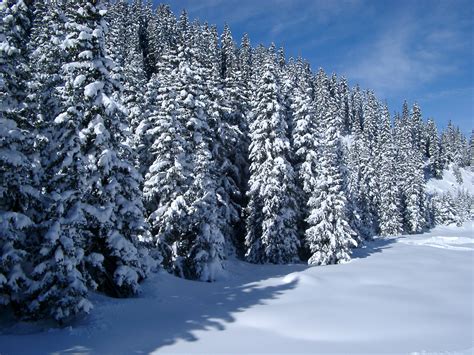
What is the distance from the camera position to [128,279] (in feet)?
51.7

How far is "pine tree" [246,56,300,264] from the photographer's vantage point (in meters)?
30.1

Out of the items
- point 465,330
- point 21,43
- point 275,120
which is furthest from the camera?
point 275,120

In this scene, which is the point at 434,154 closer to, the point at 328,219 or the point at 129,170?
the point at 328,219

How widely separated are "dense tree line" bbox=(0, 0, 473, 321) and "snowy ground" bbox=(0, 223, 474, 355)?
1165 mm

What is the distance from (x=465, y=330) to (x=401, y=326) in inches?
77.2

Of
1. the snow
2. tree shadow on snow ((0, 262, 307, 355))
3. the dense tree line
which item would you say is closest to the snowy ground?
tree shadow on snow ((0, 262, 307, 355))

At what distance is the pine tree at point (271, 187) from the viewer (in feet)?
98.7

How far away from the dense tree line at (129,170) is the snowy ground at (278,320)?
45.9 inches

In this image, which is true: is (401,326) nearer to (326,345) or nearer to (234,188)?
(326,345)

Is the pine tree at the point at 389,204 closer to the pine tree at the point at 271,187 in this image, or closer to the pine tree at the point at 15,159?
the pine tree at the point at 271,187

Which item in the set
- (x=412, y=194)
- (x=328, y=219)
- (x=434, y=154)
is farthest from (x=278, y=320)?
(x=434, y=154)

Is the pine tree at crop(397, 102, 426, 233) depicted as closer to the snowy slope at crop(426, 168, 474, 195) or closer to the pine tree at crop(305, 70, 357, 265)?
the pine tree at crop(305, 70, 357, 265)

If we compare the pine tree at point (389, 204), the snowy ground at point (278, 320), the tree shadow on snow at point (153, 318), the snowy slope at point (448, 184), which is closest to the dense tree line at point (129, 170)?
the tree shadow on snow at point (153, 318)

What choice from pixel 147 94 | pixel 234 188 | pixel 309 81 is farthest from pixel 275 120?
pixel 309 81
